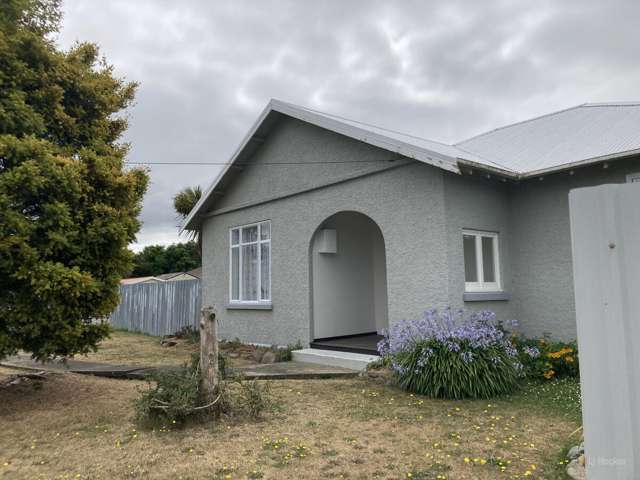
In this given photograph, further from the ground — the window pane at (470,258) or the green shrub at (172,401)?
the window pane at (470,258)

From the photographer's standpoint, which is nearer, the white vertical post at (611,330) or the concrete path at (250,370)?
the white vertical post at (611,330)

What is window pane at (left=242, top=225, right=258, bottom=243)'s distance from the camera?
12499 mm

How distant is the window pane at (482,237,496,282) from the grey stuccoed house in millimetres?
30

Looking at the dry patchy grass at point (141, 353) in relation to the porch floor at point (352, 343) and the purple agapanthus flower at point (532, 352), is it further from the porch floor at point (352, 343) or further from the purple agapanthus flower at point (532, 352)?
the purple agapanthus flower at point (532, 352)

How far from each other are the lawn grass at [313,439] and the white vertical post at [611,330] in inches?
94.2

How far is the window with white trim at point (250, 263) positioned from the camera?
39.6 feet

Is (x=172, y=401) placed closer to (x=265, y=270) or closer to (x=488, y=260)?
(x=488, y=260)

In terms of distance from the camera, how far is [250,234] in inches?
500

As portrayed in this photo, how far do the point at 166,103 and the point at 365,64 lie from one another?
535 centimetres

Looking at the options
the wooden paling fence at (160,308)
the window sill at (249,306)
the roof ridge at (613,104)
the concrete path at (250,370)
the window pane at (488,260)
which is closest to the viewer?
the concrete path at (250,370)

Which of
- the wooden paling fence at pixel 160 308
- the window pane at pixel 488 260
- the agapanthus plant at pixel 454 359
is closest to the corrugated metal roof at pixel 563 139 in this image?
the window pane at pixel 488 260

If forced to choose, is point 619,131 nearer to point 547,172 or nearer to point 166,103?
point 547,172

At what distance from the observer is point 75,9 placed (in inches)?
318

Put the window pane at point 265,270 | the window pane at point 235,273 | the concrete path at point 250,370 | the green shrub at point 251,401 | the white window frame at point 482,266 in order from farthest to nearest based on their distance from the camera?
the window pane at point 235,273, the window pane at point 265,270, the white window frame at point 482,266, the concrete path at point 250,370, the green shrub at point 251,401
